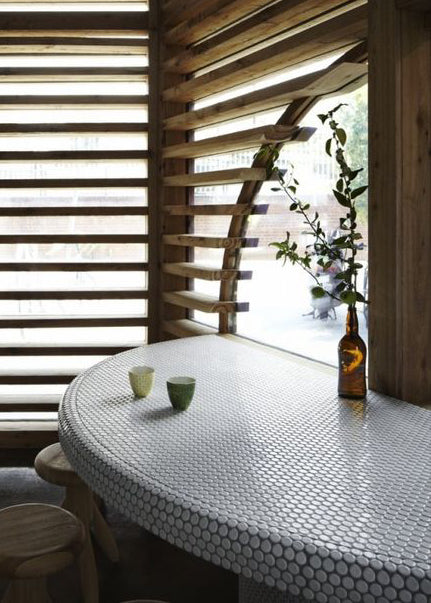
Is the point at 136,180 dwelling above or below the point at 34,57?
below

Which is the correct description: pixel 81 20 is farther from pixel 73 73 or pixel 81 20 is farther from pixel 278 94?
pixel 278 94

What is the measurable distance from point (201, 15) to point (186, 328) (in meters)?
1.71

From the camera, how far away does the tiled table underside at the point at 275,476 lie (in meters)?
A: 1.27

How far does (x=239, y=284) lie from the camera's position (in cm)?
388

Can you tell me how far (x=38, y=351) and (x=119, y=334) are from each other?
0.52m

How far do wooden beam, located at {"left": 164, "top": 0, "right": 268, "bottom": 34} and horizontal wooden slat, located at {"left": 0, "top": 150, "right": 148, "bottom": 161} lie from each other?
2.30 ft

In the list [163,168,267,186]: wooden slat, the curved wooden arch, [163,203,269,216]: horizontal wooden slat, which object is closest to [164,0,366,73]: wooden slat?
the curved wooden arch

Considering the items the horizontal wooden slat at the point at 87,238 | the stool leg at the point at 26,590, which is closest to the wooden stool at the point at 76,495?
the stool leg at the point at 26,590

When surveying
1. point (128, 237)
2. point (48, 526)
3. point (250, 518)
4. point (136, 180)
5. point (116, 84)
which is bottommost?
point (48, 526)

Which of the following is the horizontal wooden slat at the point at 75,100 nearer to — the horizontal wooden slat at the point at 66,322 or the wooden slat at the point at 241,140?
the wooden slat at the point at 241,140

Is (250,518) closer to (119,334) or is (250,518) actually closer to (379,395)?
(379,395)

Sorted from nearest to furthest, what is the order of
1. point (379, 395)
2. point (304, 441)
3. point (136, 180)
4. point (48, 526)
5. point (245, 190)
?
point (304, 441), point (48, 526), point (379, 395), point (245, 190), point (136, 180)

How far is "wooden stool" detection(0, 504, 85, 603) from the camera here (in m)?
2.05

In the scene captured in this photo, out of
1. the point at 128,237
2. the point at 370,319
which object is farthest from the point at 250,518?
the point at 128,237
